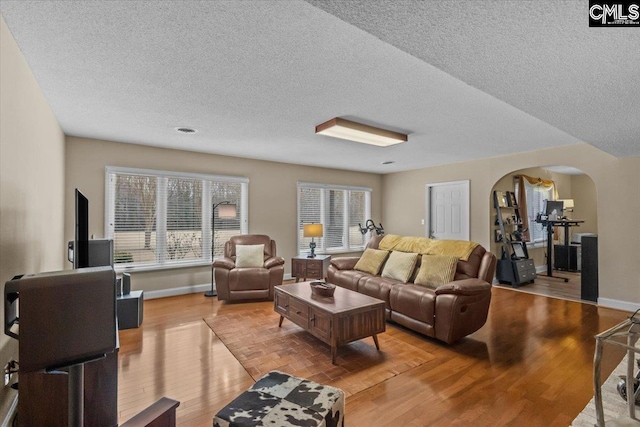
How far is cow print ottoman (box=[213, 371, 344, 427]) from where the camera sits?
4.39ft

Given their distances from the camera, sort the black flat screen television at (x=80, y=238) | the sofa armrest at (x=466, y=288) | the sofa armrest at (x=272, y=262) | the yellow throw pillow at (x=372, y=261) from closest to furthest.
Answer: the black flat screen television at (x=80, y=238), the sofa armrest at (x=466, y=288), the yellow throw pillow at (x=372, y=261), the sofa armrest at (x=272, y=262)

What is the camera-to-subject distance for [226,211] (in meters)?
5.03

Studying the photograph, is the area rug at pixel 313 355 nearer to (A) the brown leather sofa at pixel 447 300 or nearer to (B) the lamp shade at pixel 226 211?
(A) the brown leather sofa at pixel 447 300

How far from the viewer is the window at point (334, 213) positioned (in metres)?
6.61

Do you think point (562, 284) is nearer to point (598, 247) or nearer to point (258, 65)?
point (598, 247)

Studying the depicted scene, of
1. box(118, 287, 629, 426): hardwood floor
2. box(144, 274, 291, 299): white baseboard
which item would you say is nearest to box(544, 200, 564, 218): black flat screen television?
box(118, 287, 629, 426): hardwood floor

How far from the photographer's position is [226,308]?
14.0ft

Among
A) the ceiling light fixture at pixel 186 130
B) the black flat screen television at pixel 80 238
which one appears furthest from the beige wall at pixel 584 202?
the black flat screen television at pixel 80 238

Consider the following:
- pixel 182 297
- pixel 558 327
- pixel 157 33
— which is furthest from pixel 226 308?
pixel 558 327

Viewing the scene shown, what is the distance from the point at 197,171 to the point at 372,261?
11.0ft

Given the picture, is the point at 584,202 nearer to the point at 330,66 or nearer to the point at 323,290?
the point at 323,290

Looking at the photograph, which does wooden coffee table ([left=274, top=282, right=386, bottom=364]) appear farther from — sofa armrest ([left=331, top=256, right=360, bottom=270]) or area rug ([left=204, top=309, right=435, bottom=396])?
sofa armrest ([left=331, top=256, right=360, bottom=270])

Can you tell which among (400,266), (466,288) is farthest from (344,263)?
(466,288)

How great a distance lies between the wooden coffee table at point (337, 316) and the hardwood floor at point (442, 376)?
A: 19.1 inches
